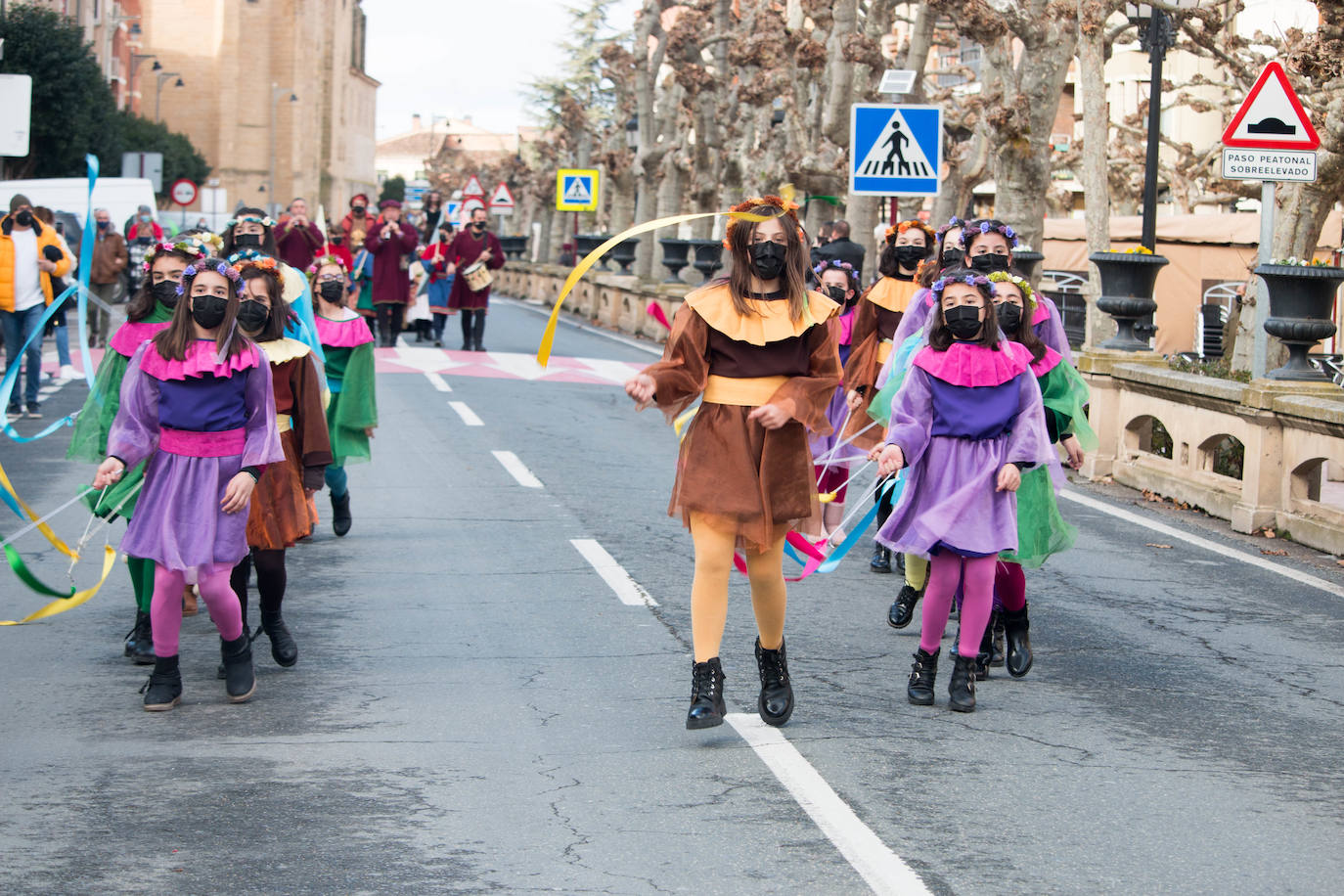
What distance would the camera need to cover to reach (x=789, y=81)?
113 feet

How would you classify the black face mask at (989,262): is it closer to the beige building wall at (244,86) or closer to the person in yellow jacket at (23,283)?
the person in yellow jacket at (23,283)

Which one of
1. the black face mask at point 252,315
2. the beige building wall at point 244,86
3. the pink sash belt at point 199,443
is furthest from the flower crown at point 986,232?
the beige building wall at point 244,86

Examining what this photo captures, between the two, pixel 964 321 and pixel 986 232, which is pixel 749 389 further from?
pixel 986 232

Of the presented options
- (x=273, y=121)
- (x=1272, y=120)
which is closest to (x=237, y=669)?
(x=1272, y=120)

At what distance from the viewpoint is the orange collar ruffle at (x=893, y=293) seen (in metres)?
8.87

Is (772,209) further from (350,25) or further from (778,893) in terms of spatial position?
(350,25)

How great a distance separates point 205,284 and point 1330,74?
11.6m

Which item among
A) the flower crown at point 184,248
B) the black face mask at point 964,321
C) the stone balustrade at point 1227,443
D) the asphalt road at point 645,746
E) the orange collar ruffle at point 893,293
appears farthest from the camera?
the stone balustrade at point 1227,443

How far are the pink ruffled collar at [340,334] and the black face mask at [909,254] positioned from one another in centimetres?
294

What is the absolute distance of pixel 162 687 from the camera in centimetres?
631

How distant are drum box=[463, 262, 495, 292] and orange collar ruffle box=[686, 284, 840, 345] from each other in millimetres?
18161

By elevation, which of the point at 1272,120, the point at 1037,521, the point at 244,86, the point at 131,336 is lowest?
the point at 1037,521

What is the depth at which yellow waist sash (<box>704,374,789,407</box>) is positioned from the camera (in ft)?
19.5

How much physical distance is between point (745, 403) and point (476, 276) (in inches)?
722
